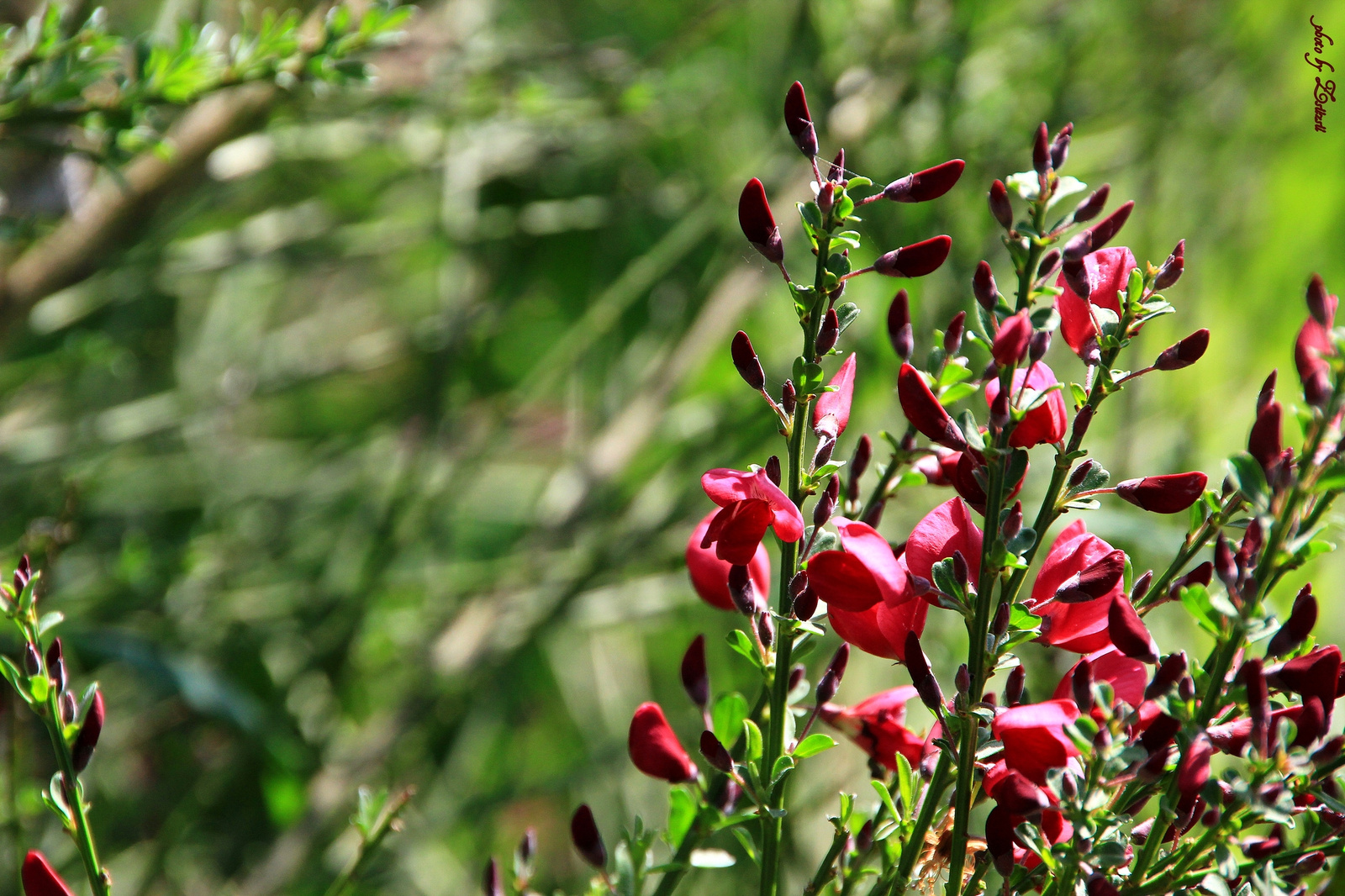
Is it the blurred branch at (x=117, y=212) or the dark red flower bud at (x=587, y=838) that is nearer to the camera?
the dark red flower bud at (x=587, y=838)

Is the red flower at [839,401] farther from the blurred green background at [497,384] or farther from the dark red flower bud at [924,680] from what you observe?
the blurred green background at [497,384]

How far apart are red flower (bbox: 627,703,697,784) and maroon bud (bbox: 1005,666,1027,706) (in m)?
0.12

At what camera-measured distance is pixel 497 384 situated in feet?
5.52

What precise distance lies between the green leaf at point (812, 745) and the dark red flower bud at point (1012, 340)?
141 millimetres

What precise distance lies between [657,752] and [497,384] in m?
1.33

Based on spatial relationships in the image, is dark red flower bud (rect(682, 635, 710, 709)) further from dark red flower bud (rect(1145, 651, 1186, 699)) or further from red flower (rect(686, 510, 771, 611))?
dark red flower bud (rect(1145, 651, 1186, 699))

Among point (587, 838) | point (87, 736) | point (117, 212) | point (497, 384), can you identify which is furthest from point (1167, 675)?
point (497, 384)

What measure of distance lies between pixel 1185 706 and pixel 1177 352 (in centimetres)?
12

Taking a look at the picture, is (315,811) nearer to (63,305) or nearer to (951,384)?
(63,305)

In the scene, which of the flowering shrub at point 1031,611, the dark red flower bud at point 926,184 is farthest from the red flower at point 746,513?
the dark red flower bud at point 926,184

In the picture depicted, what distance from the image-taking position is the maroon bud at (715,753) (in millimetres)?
352

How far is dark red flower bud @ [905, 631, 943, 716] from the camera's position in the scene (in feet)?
1.10

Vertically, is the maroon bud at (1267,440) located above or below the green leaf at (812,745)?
above

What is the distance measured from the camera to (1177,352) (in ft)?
1.17
